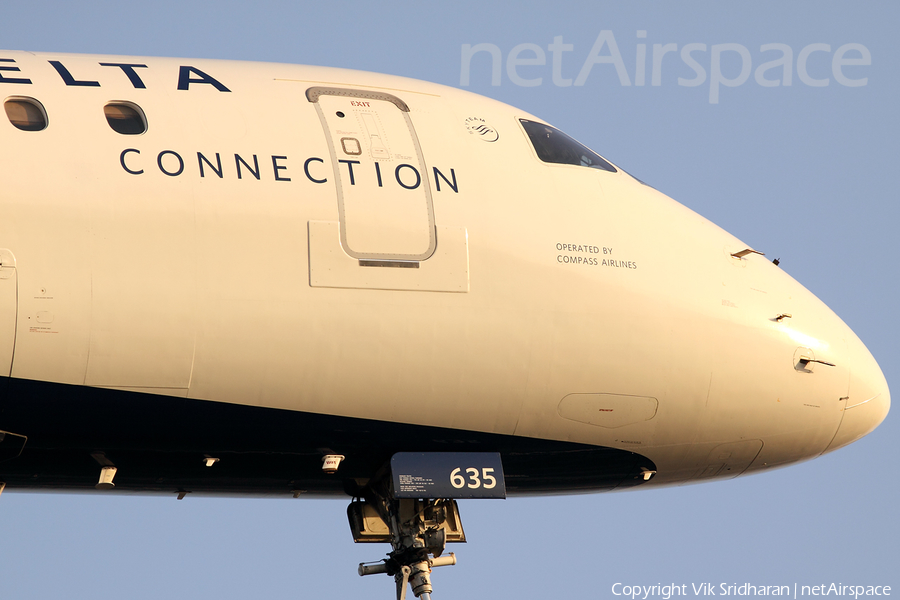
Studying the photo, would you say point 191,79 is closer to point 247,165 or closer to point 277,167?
point 247,165

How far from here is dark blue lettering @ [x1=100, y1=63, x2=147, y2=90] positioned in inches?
481

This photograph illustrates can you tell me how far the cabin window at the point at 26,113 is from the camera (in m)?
11.4

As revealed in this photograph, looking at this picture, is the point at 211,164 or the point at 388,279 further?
the point at 388,279

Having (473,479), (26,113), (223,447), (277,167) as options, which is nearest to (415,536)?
(473,479)

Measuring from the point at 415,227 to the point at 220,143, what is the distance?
202 cm

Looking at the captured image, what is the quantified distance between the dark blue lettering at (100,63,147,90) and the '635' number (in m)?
4.91

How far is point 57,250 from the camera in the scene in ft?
35.6

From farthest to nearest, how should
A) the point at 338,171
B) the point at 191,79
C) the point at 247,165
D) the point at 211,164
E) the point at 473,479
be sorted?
the point at 473,479 < the point at 191,79 < the point at 338,171 < the point at 247,165 < the point at 211,164

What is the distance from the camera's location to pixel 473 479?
12.7m

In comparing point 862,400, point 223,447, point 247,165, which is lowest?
point 223,447

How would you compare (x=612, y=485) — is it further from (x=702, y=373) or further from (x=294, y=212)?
(x=294, y=212)

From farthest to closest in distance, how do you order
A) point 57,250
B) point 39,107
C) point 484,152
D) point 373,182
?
1. point 484,152
2. point 373,182
3. point 39,107
4. point 57,250

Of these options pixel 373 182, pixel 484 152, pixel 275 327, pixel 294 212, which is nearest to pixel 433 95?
pixel 484 152

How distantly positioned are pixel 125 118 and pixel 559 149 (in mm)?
4757
